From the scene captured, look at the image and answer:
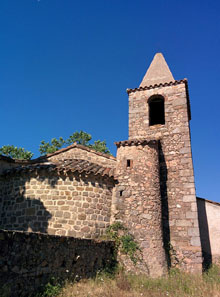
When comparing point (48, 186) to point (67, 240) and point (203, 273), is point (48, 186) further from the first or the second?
point (203, 273)

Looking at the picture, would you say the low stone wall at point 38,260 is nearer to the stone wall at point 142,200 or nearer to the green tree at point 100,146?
the stone wall at point 142,200

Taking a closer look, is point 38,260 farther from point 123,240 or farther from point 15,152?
point 15,152

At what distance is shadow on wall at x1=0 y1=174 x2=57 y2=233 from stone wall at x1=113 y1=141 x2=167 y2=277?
2951 millimetres

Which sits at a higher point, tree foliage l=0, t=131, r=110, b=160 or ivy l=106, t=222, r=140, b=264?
tree foliage l=0, t=131, r=110, b=160

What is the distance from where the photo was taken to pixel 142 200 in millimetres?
10297

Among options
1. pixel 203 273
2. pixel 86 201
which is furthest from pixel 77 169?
pixel 203 273

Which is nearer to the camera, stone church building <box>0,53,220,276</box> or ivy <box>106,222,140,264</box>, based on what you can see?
ivy <box>106,222,140,264</box>

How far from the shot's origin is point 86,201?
33.3 ft

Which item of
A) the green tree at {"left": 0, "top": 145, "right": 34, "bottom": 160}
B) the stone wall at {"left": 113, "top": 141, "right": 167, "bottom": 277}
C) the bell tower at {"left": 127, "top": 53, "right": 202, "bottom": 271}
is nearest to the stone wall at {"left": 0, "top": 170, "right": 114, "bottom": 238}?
the stone wall at {"left": 113, "top": 141, "right": 167, "bottom": 277}

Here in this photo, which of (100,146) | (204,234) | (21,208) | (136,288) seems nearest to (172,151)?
(204,234)

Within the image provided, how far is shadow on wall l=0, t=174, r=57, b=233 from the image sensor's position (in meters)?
9.65

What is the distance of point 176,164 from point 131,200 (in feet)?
10.0

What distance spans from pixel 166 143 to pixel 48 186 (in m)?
6.11

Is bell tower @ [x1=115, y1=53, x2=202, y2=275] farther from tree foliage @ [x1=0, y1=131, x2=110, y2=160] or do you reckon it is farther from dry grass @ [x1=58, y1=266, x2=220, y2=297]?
Result: tree foliage @ [x1=0, y1=131, x2=110, y2=160]
